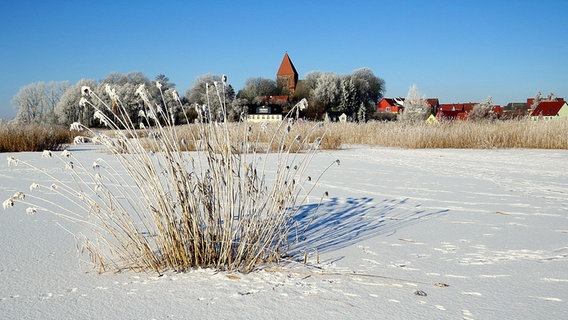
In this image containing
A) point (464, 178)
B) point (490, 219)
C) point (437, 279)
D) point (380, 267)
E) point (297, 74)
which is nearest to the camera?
point (437, 279)

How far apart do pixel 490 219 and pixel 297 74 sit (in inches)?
2997

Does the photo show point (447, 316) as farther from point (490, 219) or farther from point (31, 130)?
point (31, 130)

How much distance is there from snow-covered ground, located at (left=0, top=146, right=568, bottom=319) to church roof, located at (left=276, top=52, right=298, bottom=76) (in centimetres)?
7339

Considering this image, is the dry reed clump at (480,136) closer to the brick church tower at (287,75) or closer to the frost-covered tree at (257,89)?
the frost-covered tree at (257,89)

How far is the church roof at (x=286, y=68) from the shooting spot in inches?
2948

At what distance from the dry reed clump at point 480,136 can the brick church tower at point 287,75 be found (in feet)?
194

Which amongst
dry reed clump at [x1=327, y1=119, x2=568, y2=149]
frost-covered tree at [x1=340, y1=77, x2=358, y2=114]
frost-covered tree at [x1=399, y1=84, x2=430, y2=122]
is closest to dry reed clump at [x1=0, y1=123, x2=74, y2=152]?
dry reed clump at [x1=327, y1=119, x2=568, y2=149]

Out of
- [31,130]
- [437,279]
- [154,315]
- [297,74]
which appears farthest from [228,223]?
[297,74]

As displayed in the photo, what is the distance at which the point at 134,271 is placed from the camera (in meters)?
1.79

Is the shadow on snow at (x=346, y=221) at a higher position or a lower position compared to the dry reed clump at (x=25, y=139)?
lower

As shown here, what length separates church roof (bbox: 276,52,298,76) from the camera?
74.9 metres

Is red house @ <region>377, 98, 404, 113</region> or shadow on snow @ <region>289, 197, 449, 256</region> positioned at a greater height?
red house @ <region>377, 98, 404, 113</region>

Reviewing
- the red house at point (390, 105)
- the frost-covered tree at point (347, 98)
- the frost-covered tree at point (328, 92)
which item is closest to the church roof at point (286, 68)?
the red house at point (390, 105)

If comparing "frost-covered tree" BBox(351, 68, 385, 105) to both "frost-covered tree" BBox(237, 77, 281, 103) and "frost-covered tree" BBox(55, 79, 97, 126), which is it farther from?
"frost-covered tree" BBox(55, 79, 97, 126)
